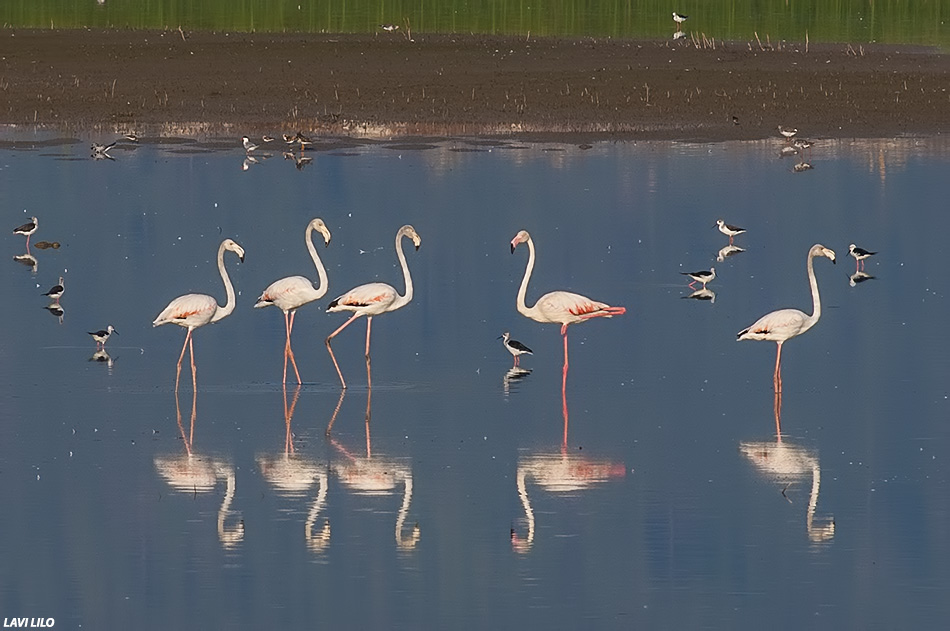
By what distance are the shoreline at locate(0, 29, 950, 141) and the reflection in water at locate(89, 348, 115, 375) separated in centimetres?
1461

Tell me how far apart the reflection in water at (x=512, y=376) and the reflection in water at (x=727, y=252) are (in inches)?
210

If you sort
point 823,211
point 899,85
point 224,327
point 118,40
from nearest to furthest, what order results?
1. point 224,327
2. point 823,211
3. point 899,85
4. point 118,40

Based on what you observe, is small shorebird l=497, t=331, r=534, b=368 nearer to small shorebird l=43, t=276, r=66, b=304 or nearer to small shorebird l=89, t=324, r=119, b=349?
small shorebird l=89, t=324, r=119, b=349

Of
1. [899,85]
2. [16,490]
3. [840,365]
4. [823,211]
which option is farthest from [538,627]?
[899,85]

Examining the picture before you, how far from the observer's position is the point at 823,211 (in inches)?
872

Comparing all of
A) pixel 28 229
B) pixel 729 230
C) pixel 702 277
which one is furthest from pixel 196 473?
pixel 729 230

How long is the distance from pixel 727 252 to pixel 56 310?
23.2 ft

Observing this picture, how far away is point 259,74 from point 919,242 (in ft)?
58.4

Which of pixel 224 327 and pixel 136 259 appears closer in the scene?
pixel 224 327

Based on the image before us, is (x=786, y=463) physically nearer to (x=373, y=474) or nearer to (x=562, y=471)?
(x=562, y=471)

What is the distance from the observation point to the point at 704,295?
17281mm

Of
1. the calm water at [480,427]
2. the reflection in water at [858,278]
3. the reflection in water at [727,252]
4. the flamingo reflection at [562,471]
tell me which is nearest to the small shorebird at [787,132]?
the calm water at [480,427]

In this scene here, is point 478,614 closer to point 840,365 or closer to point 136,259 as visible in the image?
point 840,365

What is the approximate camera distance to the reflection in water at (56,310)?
1625 centimetres
